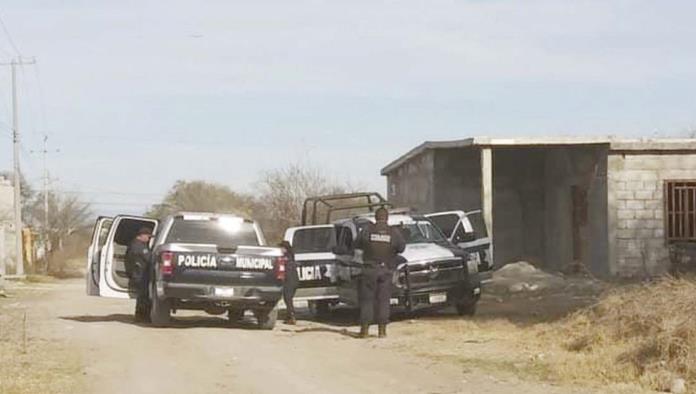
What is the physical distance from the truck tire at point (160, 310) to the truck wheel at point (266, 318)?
1.43 metres

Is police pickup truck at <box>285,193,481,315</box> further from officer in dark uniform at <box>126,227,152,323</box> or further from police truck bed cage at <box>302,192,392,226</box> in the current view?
officer in dark uniform at <box>126,227,152,323</box>

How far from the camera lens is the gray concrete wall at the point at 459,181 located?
115ft

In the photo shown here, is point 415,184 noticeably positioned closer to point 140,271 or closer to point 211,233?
point 140,271

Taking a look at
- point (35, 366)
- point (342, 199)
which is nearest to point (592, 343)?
point (35, 366)

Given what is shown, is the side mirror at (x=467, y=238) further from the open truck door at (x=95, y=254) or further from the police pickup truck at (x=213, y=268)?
the open truck door at (x=95, y=254)

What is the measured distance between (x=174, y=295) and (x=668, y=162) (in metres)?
17.2

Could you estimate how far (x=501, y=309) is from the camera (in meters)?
22.8

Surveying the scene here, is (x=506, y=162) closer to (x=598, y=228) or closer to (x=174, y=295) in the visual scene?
(x=598, y=228)

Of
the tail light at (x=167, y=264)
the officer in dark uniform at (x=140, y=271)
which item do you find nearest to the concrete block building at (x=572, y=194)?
the officer in dark uniform at (x=140, y=271)

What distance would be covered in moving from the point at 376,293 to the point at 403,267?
289 centimetres

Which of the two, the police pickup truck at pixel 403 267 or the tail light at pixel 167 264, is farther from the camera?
the police pickup truck at pixel 403 267

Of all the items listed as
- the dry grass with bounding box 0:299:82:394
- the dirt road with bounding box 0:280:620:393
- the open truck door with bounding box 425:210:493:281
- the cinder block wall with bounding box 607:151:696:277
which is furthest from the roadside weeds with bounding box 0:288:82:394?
the cinder block wall with bounding box 607:151:696:277

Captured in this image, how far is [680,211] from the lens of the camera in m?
31.4

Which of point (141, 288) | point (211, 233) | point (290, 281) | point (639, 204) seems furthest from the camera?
point (639, 204)
